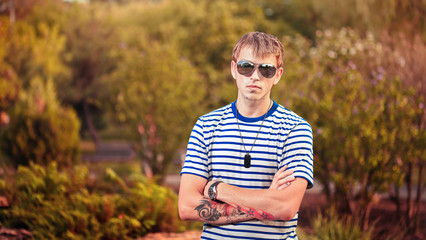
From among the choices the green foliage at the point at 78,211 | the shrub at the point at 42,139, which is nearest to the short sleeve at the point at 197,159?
the green foliage at the point at 78,211

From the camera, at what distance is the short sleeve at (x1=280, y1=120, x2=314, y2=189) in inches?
115

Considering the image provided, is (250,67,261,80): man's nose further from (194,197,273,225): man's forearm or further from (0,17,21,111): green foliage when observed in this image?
(0,17,21,111): green foliage

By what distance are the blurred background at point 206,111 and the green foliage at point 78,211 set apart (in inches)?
0.8

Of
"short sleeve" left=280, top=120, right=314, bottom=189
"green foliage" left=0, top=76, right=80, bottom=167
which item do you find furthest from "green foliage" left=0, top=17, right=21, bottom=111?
"short sleeve" left=280, top=120, right=314, bottom=189

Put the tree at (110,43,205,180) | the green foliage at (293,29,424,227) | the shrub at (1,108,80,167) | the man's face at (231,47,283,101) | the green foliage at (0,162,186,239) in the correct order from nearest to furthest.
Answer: the man's face at (231,47,283,101)
the green foliage at (0,162,186,239)
the green foliage at (293,29,424,227)
the shrub at (1,108,80,167)
the tree at (110,43,205,180)

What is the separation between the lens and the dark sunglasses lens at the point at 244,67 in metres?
2.96

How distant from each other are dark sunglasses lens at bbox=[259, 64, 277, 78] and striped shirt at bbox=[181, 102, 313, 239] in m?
0.22

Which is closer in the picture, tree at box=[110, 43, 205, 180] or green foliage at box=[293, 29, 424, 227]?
green foliage at box=[293, 29, 424, 227]

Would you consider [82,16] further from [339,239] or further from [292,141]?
[292,141]

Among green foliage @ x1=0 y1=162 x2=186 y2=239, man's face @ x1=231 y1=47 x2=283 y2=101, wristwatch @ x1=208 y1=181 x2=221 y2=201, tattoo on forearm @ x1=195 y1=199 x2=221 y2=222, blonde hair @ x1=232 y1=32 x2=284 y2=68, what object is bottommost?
green foliage @ x1=0 y1=162 x2=186 y2=239

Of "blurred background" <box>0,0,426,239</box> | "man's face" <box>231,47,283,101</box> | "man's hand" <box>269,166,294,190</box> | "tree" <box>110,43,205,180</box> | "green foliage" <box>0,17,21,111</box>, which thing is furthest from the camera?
"green foliage" <box>0,17,21,111</box>

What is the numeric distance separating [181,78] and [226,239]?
12509 millimetres

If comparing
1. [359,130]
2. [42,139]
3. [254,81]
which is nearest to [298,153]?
[254,81]

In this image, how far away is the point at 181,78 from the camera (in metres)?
15.2
